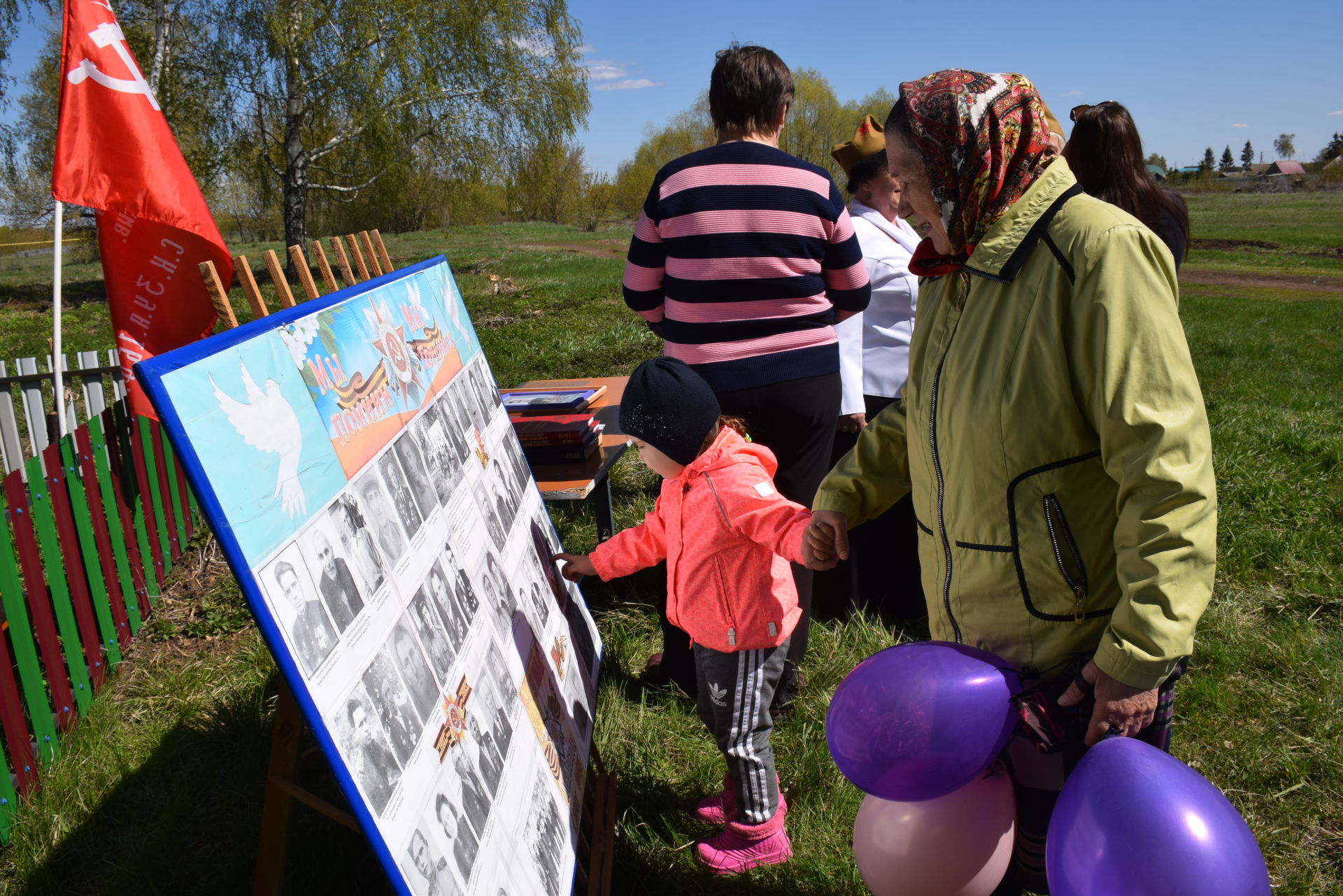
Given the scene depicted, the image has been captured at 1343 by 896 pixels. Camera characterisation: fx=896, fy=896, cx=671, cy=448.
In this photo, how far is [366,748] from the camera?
1.24 m

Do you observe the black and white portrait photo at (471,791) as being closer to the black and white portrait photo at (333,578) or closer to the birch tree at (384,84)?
the black and white portrait photo at (333,578)

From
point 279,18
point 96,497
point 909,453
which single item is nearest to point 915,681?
point 909,453

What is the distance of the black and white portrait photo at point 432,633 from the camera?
152 cm

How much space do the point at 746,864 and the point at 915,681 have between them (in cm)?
120

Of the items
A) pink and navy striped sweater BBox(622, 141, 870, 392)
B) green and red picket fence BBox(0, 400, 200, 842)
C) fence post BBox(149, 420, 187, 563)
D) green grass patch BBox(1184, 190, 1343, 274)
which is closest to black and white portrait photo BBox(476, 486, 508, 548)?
pink and navy striped sweater BBox(622, 141, 870, 392)

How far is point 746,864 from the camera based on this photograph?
2.46 meters

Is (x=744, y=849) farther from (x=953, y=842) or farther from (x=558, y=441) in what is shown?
(x=558, y=441)

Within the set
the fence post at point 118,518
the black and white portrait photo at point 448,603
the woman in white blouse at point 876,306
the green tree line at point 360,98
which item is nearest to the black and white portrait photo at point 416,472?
the black and white portrait photo at point 448,603

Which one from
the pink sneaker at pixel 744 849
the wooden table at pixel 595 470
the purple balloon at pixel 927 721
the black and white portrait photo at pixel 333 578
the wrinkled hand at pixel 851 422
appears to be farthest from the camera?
the wrinkled hand at pixel 851 422

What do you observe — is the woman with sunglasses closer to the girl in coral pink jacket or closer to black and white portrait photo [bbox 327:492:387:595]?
the girl in coral pink jacket

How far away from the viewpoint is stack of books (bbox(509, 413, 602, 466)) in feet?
11.5

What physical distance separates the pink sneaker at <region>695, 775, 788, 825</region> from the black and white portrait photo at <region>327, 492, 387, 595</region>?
152 cm

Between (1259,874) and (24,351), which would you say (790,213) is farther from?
(24,351)

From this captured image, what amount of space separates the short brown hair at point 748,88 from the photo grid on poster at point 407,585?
111 centimetres
